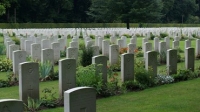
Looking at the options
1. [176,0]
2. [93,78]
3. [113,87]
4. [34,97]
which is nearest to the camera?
[34,97]

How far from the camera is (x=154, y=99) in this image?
9172 millimetres

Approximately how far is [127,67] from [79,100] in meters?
5.14

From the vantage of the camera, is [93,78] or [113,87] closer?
[93,78]

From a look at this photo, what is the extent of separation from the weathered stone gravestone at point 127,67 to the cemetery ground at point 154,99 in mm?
734

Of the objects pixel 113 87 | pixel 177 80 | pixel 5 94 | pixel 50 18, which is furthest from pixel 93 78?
pixel 50 18

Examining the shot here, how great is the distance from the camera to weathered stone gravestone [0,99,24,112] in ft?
16.2

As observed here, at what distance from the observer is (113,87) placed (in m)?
9.95

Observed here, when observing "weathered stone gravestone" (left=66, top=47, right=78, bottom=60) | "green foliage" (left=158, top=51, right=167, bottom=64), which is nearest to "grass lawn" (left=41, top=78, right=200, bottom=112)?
"weathered stone gravestone" (left=66, top=47, right=78, bottom=60)

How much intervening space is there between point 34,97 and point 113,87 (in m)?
2.29

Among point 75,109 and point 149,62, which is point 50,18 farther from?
point 75,109

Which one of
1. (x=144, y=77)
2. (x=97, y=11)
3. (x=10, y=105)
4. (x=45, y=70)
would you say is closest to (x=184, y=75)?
(x=144, y=77)

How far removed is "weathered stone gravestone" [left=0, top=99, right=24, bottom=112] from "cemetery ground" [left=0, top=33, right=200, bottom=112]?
3136mm

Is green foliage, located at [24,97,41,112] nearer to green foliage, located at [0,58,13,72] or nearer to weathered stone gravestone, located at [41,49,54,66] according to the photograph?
weathered stone gravestone, located at [41,49,54,66]

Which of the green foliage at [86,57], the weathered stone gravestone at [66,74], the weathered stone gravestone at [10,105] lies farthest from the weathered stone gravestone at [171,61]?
the weathered stone gravestone at [10,105]
